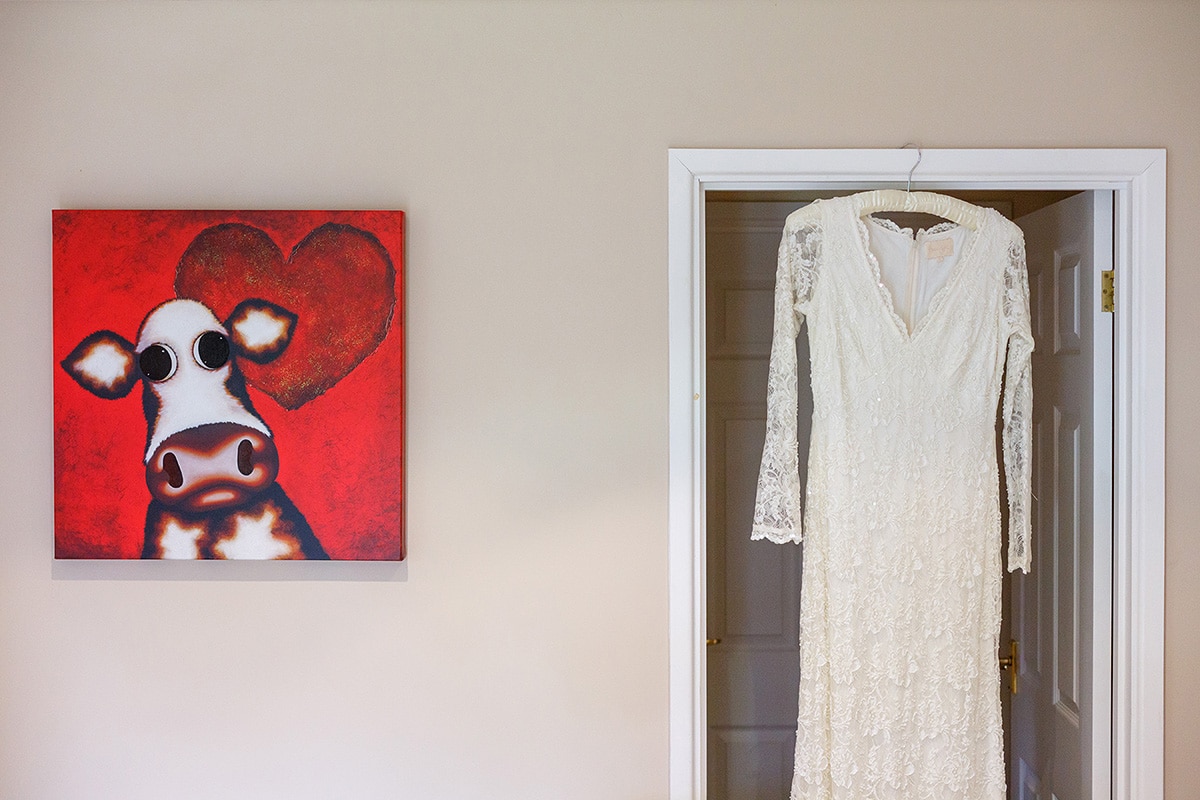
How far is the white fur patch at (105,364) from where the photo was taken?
160 centimetres

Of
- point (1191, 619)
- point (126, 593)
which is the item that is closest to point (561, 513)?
point (126, 593)

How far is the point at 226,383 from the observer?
1.59 metres

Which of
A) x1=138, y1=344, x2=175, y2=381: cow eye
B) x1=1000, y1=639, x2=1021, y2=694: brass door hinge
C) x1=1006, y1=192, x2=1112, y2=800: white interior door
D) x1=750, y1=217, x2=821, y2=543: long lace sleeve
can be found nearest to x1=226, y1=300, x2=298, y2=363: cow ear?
x1=138, y1=344, x2=175, y2=381: cow eye

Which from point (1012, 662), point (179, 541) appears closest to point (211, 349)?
point (179, 541)

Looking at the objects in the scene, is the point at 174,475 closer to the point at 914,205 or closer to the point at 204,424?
the point at 204,424

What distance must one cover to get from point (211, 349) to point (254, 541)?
0.39 m

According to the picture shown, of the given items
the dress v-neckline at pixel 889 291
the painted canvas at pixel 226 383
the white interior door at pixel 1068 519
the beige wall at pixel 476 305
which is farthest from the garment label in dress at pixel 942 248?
the painted canvas at pixel 226 383

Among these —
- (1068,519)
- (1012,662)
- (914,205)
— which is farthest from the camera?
(1012,662)

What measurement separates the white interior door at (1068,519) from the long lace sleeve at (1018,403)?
0.66 feet

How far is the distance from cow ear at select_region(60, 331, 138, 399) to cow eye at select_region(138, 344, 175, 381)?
2 centimetres

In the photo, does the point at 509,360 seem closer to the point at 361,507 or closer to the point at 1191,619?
the point at 361,507

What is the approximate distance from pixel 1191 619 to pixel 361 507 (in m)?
1.68

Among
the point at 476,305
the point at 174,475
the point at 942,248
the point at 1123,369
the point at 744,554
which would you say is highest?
the point at 942,248

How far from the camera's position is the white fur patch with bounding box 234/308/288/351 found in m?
1.59
